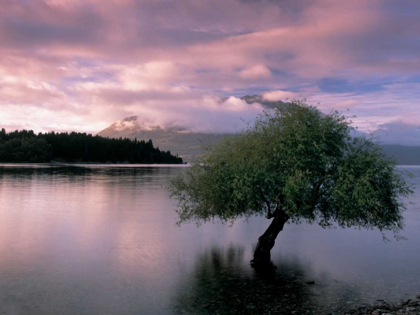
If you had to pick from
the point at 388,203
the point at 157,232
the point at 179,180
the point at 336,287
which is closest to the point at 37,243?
the point at 157,232

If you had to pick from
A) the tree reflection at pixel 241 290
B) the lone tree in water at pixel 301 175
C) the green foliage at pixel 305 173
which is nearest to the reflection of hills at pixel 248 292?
the tree reflection at pixel 241 290

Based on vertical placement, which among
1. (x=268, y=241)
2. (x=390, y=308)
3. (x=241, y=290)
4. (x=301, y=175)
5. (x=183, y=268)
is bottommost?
(x=183, y=268)

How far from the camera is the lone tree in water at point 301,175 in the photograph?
1257 inches

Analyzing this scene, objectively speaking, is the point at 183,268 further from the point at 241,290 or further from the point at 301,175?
the point at 301,175

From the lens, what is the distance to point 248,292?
2773cm

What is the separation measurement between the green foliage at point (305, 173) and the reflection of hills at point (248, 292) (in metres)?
4.84

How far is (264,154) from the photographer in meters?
34.4

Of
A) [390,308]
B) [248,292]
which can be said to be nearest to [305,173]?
[248,292]

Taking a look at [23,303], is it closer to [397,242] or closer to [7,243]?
[7,243]

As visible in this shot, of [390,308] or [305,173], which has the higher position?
[305,173]

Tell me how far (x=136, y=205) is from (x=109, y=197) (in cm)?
1420

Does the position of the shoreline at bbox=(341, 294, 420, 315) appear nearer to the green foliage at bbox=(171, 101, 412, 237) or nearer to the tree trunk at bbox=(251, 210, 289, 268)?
the green foliage at bbox=(171, 101, 412, 237)

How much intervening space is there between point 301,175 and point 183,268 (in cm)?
1270

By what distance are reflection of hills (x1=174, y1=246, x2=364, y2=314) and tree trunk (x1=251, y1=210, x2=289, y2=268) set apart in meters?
1.07
